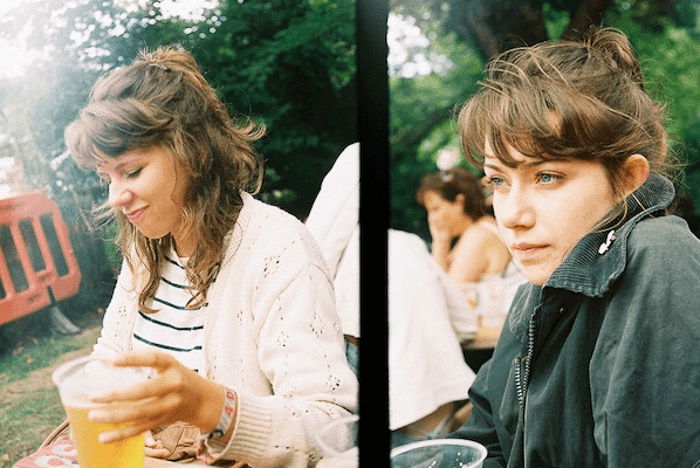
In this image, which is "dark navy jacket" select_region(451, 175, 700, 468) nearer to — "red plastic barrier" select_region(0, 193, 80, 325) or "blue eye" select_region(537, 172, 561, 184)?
"blue eye" select_region(537, 172, 561, 184)

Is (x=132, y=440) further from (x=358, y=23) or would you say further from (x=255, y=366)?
(x=358, y=23)

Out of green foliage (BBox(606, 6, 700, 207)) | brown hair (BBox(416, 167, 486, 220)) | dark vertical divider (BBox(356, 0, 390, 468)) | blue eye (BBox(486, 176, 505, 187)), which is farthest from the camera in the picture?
brown hair (BBox(416, 167, 486, 220))

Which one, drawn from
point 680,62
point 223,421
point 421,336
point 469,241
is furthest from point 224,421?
point 469,241

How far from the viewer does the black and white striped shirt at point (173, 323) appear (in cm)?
134

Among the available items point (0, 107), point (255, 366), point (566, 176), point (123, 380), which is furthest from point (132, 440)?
point (566, 176)

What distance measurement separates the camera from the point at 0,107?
1313 mm

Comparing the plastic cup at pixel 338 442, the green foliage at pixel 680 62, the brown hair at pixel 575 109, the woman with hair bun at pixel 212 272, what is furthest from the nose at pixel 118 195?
the green foliage at pixel 680 62

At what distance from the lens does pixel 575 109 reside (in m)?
1.30

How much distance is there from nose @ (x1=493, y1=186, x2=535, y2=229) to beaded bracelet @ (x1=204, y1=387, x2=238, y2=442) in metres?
0.54

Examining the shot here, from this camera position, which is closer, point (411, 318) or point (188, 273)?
point (188, 273)

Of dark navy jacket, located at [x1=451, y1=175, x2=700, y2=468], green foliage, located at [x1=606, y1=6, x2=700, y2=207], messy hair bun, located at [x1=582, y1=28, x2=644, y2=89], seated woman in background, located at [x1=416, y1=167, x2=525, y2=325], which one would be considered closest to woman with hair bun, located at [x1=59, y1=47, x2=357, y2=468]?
dark navy jacket, located at [x1=451, y1=175, x2=700, y2=468]

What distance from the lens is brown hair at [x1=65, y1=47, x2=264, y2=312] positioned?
4.20 ft

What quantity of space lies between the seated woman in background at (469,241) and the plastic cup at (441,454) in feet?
5.92

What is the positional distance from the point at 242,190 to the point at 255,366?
30cm
